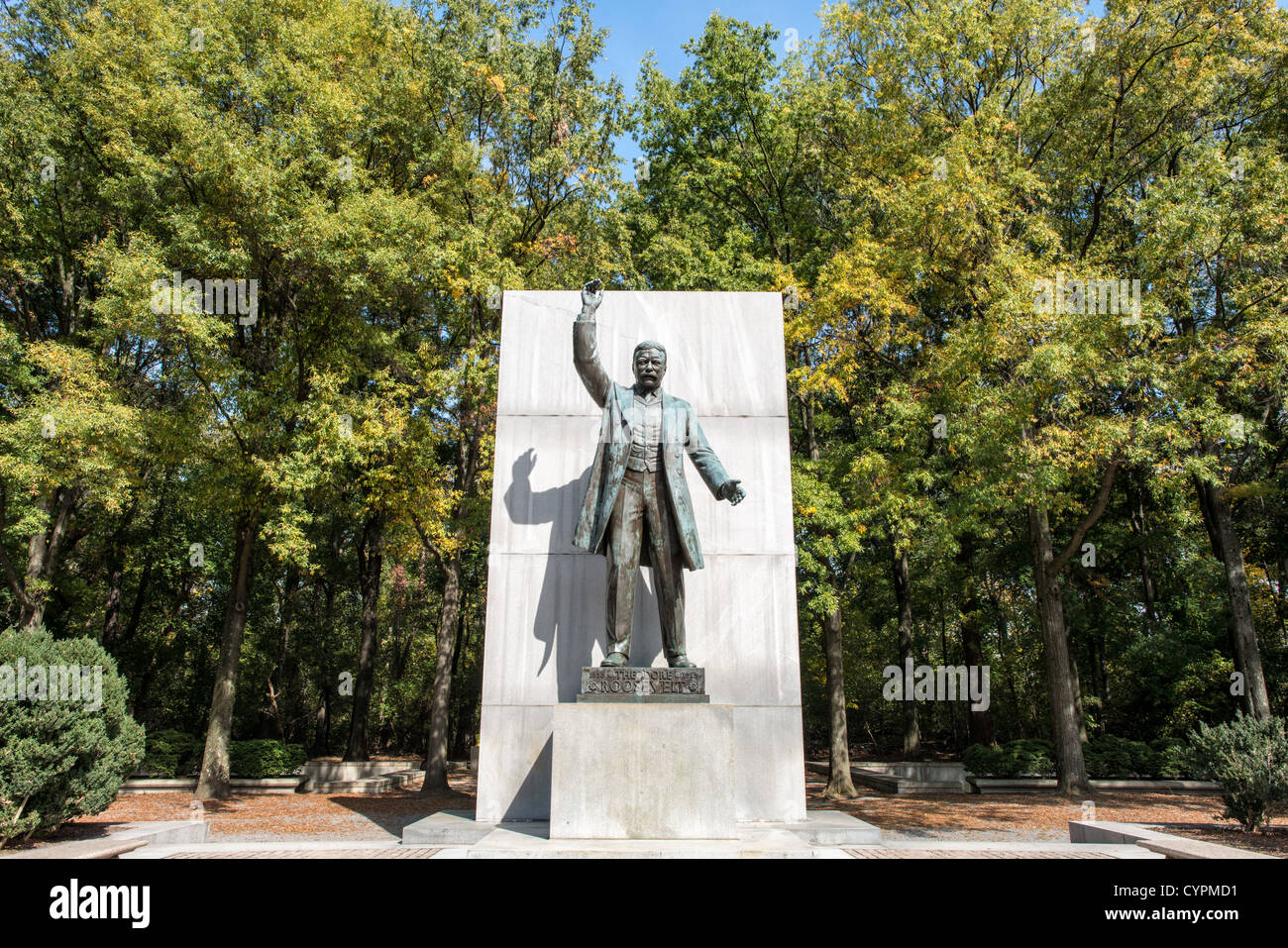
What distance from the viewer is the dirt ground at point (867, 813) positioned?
42.3ft

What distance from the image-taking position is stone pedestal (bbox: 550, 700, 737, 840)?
6773 mm

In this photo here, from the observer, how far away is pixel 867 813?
16375 mm

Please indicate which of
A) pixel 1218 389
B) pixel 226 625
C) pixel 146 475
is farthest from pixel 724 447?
pixel 146 475

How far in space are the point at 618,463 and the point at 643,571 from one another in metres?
1.95

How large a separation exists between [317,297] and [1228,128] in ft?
70.6

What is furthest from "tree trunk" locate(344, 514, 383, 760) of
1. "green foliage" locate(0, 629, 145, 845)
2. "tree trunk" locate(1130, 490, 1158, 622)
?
"tree trunk" locate(1130, 490, 1158, 622)

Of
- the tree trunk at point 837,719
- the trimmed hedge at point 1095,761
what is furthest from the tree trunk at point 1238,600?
the tree trunk at point 837,719

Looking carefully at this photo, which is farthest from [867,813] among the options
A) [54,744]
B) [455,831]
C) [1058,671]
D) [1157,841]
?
[54,744]

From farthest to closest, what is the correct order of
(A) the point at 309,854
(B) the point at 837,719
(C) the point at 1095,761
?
(C) the point at 1095,761, (B) the point at 837,719, (A) the point at 309,854

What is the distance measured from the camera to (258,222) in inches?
685

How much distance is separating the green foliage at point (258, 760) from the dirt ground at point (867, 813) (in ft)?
5.15

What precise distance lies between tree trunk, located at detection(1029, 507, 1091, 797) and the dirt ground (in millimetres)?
587

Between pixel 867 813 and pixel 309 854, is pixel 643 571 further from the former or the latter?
pixel 867 813
